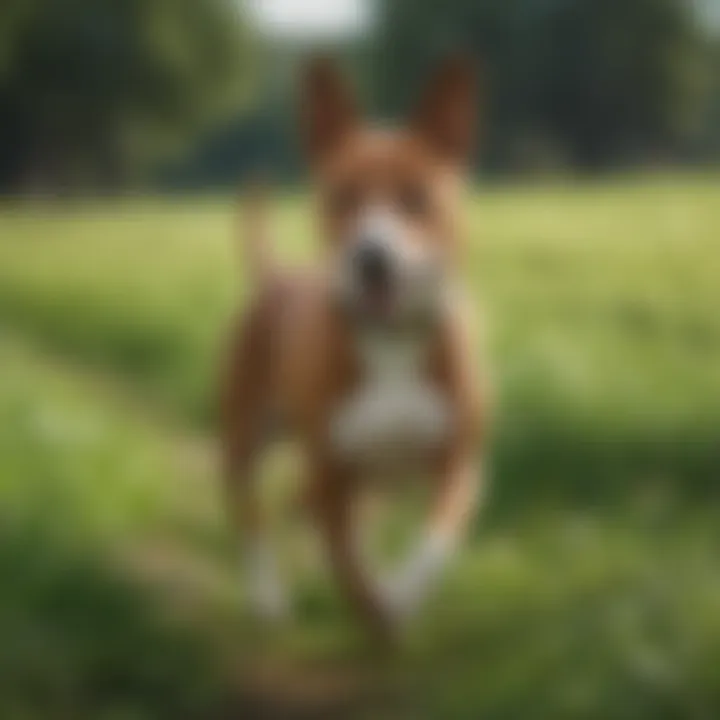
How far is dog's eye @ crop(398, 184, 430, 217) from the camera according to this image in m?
1.11

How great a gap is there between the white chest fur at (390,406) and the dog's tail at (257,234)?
10 cm

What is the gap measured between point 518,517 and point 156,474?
27cm

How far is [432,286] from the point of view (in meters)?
1.12

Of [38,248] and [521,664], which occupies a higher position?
[38,248]

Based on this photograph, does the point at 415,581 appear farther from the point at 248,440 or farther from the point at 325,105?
the point at 325,105

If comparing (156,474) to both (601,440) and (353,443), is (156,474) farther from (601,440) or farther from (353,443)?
(601,440)

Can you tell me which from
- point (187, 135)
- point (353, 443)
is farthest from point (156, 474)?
point (187, 135)

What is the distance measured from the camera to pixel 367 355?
45.2 inches

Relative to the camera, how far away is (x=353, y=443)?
1154 mm

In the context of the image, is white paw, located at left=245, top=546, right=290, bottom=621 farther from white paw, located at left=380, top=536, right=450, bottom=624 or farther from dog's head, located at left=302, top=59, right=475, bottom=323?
dog's head, located at left=302, top=59, right=475, bottom=323

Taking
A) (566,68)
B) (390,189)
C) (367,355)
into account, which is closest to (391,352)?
(367,355)

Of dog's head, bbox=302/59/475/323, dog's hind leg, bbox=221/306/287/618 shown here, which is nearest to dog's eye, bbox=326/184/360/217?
dog's head, bbox=302/59/475/323

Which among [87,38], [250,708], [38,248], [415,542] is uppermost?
[87,38]

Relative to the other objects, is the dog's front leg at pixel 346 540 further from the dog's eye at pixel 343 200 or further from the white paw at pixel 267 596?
the dog's eye at pixel 343 200
